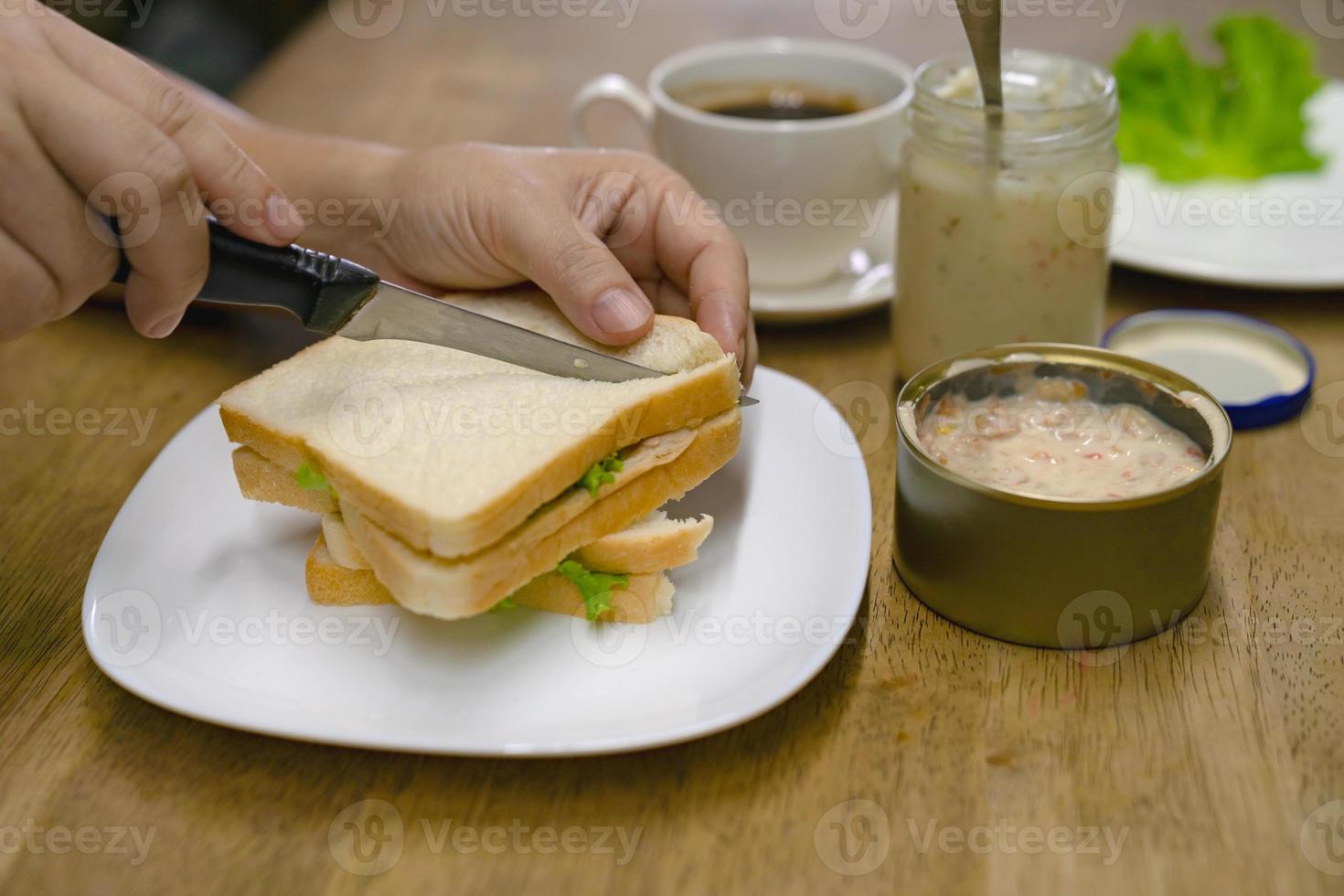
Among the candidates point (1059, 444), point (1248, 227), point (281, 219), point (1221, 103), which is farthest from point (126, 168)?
point (1221, 103)

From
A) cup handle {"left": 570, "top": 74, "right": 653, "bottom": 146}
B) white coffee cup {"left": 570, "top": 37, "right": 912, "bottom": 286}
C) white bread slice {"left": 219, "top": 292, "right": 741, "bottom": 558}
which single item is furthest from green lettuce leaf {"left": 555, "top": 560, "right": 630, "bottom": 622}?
cup handle {"left": 570, "top": 74, "right": 653, "bottom": 146}

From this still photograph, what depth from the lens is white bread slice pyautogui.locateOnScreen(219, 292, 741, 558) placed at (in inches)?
47.8

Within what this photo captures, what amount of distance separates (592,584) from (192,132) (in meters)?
0.69

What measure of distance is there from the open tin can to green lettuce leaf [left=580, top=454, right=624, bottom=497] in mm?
328

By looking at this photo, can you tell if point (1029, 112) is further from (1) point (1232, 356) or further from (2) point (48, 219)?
(2) point (48, 219)

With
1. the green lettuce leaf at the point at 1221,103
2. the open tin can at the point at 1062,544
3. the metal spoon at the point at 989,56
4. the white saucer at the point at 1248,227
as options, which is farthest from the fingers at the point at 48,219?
the green lettuce leaf at the point at 1221,103

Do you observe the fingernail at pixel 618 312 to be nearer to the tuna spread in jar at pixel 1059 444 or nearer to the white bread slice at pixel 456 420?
the white bread slice at pixel 456 420

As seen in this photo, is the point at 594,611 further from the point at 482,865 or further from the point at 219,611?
the point at 219,611

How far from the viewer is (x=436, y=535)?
1181mm

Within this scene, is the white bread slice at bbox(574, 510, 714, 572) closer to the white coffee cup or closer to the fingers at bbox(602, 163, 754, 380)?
the fingers at bbox(602, 163, 754, 380)

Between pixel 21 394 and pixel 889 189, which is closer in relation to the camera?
pixel 21 394

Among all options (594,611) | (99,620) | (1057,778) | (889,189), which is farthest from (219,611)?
(889,189)

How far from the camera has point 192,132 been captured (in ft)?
4.38

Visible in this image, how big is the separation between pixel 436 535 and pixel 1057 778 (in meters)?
0.66
